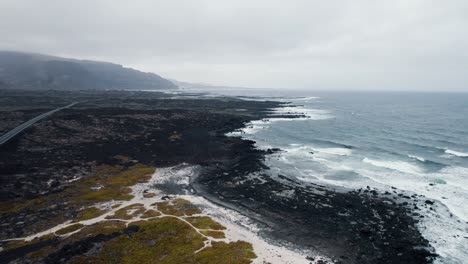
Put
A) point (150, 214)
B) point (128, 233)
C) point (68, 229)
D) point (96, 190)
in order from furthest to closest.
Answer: point (96, 190) → point (150, 214) → point (68, 229) → point (128, 233)

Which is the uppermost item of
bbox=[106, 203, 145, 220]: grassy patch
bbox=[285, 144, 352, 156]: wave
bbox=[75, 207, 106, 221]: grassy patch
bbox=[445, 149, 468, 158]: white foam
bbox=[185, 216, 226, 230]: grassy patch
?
bbox=[445, 149, 468, 158]: white foam

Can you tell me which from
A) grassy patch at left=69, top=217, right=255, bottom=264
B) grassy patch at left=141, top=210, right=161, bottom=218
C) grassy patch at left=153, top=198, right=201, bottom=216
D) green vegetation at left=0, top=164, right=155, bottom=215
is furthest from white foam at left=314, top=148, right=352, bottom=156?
grassy patch at left=141, top=210, right=161, bottom=218

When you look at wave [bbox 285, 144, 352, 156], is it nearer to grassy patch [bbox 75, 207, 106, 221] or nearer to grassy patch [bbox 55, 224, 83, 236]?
grassy patch [bbox 75, 207, 106, 221]

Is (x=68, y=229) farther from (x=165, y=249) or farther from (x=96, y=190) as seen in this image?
(x=96, y=190)

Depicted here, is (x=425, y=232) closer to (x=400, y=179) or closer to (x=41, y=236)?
(x=400, y=179)

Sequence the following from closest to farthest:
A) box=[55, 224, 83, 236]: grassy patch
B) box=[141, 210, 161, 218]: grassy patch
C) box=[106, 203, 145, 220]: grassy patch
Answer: box=[55, 224, 83, 236]: grassy patch
box=[106, 203, 145, 220]: grassy patch
box=[141, 210, 161, 218]: grassy patch

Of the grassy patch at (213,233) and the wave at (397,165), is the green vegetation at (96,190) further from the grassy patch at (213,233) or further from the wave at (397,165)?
the wave at (397,165)

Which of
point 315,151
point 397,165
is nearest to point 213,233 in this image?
point 397,165
